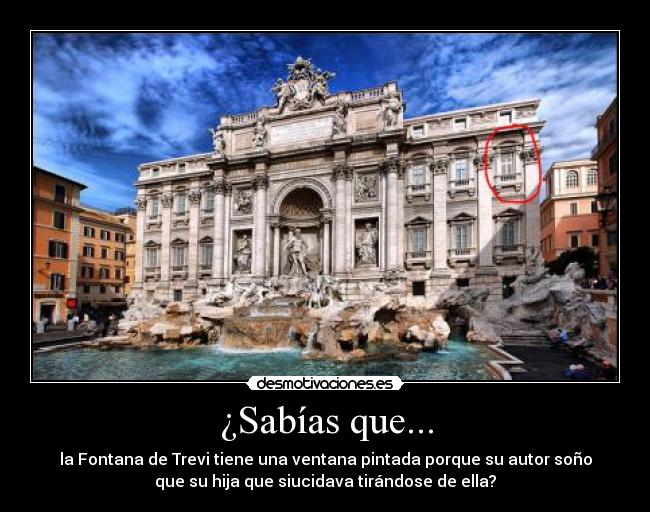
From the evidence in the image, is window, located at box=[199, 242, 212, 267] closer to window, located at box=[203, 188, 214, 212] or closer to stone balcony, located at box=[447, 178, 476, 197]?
window, located at box=[203, 188, 214, 212]

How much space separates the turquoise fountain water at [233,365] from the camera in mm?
7898

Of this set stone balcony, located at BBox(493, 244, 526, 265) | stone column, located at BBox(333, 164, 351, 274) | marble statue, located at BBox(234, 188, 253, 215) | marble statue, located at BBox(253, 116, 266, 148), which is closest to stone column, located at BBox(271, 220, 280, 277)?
marble statue, located at BBox(234, 188, 253, 215)

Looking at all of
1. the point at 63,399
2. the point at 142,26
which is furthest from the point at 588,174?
the point at 63,399

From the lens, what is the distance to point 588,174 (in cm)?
942

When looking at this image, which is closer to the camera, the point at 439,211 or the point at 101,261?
the point at 439,211

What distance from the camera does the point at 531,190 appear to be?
16.0 meters

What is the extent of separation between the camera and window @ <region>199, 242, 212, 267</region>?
20.9 metres

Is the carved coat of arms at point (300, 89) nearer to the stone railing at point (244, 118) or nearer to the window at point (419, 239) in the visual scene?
the stone railing at point (244, 118)

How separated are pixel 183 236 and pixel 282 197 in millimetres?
7554

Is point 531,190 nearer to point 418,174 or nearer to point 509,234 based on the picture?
point 509,234

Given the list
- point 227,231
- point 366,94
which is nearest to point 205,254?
point 227,231

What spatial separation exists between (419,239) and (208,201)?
1310 centimetres

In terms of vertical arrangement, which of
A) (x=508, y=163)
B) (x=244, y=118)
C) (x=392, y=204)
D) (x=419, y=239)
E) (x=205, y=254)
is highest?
(x=244, y=118)
